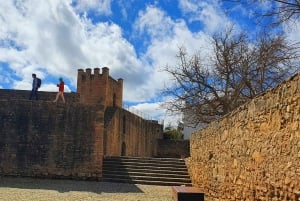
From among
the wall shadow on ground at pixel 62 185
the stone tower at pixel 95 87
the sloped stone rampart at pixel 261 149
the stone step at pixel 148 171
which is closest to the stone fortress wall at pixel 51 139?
the wall shadow on ground at pixel 62 185

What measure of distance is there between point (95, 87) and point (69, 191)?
17.8 meters

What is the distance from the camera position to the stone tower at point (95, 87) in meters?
29.0

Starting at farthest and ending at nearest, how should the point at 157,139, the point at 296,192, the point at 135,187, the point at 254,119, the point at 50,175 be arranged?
the point at 157,139 → the point at 50,175 → the point at 135,187 → the point at 254,119 → the point at 296,192

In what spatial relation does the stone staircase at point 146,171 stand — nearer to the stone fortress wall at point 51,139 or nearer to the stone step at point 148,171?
the stone step at point 148,171

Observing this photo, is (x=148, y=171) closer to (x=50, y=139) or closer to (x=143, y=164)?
(x=143, y=164)

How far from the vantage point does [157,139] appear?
35.6 meters

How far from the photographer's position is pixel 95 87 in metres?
29.3

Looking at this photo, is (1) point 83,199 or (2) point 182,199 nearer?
(2) point 182,199

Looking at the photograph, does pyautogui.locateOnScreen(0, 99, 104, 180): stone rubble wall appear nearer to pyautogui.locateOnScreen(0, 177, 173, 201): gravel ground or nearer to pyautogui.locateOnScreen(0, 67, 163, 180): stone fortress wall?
pyautogui.locateOnScreen(0, 67, 163, 180): stone fortress wall

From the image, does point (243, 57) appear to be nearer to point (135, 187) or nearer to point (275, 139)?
point (135, 187)

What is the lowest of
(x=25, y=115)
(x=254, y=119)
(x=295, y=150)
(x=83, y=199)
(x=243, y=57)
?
(x=83, y=199)

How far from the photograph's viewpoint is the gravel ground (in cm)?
1047

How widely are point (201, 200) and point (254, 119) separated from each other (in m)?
3.54

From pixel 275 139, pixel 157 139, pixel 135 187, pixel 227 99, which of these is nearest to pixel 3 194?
pixel 135 187
